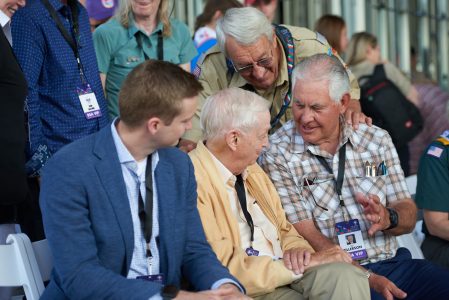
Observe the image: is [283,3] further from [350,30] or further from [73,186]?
[73,186]

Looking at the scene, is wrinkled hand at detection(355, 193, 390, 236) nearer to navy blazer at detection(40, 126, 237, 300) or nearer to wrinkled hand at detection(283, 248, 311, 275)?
wrinkled hand at detection(283, 248, 311, 275)

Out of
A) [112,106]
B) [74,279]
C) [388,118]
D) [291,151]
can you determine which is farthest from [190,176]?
[388,118]

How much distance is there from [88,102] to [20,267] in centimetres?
117

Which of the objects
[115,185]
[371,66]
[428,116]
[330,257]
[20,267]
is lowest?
[428,116]

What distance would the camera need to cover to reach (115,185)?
3.36 m

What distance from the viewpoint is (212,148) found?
4062mm

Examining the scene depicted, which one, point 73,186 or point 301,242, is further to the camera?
point 301,242

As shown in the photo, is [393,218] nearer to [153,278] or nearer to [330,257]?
[330,257]

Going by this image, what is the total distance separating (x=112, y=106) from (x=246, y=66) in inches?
38.1

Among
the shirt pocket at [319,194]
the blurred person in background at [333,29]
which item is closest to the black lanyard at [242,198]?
the shirt pocket at [319,194]

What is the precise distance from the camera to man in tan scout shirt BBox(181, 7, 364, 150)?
15.0 ft

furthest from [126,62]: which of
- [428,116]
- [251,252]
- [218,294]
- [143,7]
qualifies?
[428,116]

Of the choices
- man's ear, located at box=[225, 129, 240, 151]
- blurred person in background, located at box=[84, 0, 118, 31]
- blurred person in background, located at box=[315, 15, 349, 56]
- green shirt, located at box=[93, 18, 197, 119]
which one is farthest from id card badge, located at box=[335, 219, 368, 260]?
blurred person in background, located at box=[315, 15, 349, 56]

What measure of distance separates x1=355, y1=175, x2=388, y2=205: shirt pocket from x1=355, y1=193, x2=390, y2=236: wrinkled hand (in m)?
0.16
